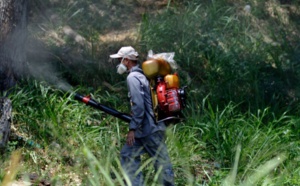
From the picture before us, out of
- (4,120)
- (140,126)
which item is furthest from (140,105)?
(4,120)

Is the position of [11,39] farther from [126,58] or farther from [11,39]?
[126,58]

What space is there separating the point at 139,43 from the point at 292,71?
2638 mm

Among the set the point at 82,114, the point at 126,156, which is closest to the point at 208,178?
the point at 126,156

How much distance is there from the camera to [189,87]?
1052 centimetres

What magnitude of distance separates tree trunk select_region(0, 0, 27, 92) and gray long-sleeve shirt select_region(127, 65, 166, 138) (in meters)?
2.74

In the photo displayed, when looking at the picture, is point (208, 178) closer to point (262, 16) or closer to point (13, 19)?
point (13, 19)

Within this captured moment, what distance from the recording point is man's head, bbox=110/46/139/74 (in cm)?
718

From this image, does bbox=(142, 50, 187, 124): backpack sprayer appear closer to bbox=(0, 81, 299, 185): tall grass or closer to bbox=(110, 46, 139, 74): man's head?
bbox=(110, 46, 139, 74): man's head

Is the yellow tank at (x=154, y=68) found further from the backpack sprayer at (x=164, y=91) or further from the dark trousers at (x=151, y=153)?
the dark trousers at (x=151, y=153)

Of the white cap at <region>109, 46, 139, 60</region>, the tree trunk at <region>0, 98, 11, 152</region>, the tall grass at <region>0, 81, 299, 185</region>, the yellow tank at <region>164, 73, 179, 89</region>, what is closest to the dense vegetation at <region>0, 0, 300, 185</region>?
the tall grass at <region>0, 81, 299, 185</region>

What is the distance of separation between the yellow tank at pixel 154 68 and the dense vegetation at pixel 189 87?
88 cm

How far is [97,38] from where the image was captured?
1147cm

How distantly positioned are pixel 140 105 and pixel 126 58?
0.56m

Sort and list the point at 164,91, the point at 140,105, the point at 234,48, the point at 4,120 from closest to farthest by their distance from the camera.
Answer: the point at 140,105 < the point at 164,91 < the point at 4,120 < the point at 234,48
